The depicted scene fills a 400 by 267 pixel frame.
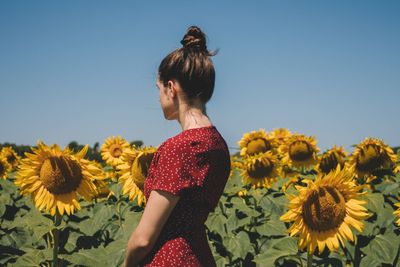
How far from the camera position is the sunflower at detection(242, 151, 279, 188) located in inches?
253

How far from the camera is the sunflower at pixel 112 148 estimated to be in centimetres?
929

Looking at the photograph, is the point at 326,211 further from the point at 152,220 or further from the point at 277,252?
the point at 152,220

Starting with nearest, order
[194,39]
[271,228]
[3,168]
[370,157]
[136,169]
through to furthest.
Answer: [194,39]
[136,169]
[271,228]
[370,157]
[3,168]

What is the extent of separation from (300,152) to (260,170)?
1.15m

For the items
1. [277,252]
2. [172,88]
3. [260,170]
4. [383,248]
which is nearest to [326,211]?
[277,252]

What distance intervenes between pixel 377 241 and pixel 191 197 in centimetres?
224

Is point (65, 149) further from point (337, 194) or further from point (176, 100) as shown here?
point (337, 194)

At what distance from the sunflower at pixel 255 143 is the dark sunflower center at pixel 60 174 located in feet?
13.6

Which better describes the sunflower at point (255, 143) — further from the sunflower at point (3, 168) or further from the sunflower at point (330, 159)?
the sunflower at point (3, 168)

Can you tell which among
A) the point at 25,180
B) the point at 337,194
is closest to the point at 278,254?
the point at 337,194

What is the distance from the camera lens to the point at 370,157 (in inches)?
228

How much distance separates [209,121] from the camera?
2426mm

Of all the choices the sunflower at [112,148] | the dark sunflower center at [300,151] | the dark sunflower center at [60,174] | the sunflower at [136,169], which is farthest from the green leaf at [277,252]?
the sunflower at [112,148]

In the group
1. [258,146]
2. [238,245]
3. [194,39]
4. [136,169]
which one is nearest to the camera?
[194,39]
